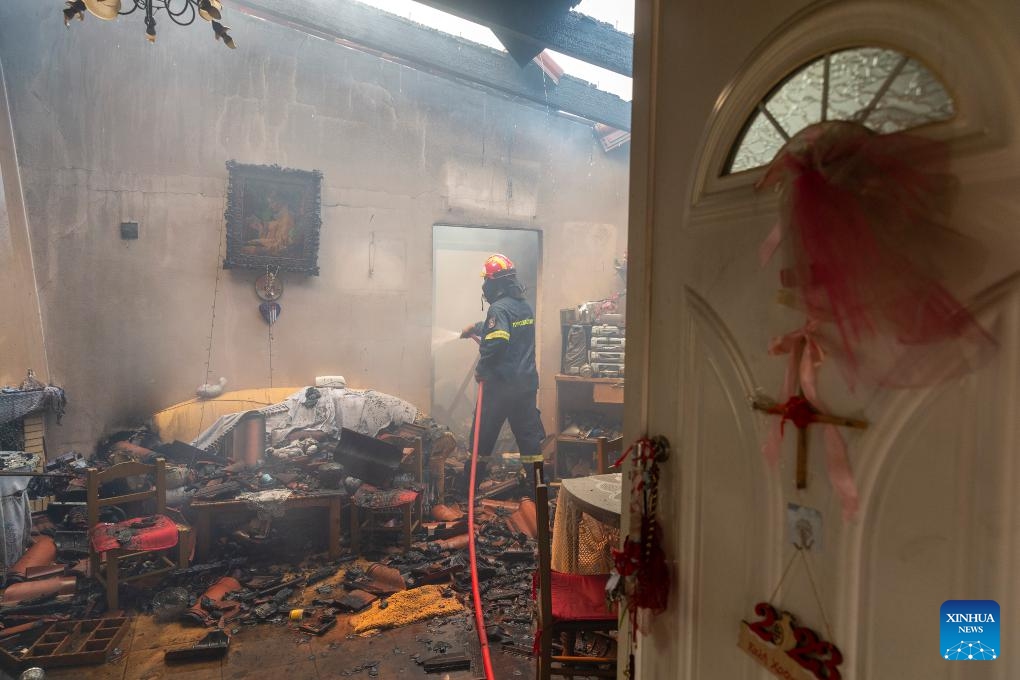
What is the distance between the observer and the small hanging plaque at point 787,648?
0.97 metres

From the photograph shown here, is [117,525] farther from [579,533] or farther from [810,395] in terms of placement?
[810,395]

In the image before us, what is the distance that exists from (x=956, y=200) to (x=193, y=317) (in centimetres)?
577

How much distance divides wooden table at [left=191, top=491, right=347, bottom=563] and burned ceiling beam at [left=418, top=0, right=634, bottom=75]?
3497 mm

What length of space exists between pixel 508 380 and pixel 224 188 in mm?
3308

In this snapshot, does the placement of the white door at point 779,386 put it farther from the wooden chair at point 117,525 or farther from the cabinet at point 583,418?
the cabinet at point 583,418

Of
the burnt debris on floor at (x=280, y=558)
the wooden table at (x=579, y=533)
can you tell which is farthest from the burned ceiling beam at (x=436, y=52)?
the wooden table at (x=579, y=533)

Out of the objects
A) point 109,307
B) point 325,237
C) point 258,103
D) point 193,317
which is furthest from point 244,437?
point 258,103

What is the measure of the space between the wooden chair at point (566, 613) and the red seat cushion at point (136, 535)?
2677 millimetres

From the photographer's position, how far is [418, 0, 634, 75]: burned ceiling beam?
3.39m

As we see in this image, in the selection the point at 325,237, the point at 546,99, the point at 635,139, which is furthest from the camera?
the point at 546,99

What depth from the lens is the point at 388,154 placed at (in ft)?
19.6

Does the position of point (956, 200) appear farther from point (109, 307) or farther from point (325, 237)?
point (109, 307)

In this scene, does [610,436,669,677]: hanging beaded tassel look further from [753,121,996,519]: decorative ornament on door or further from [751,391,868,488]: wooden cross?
[753,121,996,519]: decorative ornament on door

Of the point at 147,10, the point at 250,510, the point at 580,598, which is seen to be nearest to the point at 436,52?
the point at 147,10
